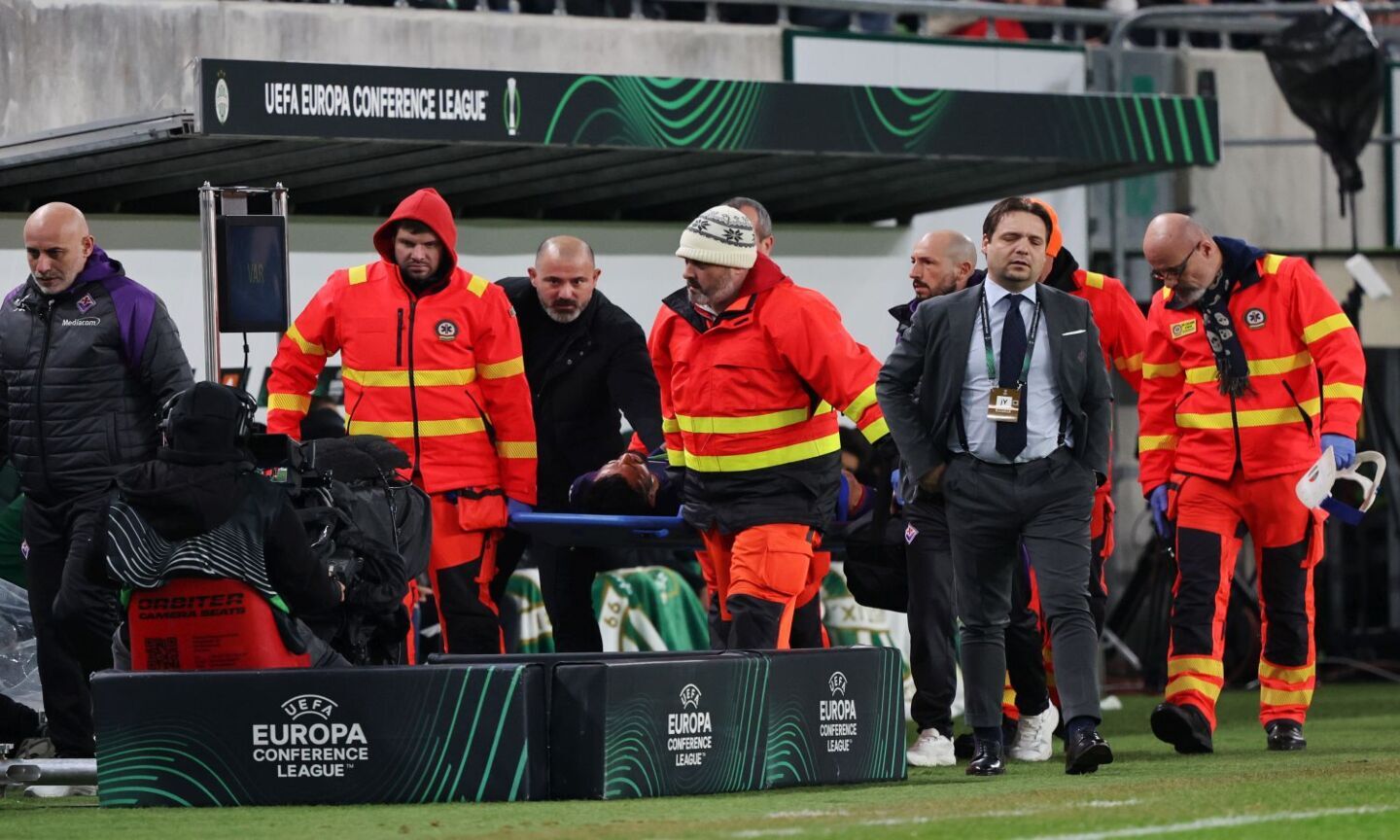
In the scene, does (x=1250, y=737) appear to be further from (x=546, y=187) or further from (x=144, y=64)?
(x=144, y=64)

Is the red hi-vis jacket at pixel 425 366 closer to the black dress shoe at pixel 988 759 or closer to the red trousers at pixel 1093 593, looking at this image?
the red trousers at pixel 1093 593

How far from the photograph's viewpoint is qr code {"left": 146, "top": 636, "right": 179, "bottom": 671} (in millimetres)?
7895

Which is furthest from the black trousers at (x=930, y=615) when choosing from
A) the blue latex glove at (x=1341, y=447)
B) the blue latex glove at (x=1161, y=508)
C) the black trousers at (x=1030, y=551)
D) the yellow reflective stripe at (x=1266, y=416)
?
the blue latex glove at (x=1341, y=447)

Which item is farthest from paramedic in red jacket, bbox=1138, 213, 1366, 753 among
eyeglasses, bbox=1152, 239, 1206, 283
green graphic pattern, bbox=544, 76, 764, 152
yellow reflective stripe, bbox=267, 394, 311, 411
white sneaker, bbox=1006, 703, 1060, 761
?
yellow reflective stripe, bbox=267, 394, 311, 411

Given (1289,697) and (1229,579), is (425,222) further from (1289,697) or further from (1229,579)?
(1289,697)

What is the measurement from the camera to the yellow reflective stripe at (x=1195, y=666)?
10078 mm

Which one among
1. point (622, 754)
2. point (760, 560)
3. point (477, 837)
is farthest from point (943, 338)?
point (477, 837)

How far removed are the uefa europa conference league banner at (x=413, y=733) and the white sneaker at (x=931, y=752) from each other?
6.48 ft

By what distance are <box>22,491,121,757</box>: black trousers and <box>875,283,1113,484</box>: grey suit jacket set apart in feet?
9.44

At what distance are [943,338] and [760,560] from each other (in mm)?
1137

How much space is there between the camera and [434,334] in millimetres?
9961

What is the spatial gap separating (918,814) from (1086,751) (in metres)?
1.54

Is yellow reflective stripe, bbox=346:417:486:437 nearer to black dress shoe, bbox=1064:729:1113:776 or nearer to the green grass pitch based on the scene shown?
the green grass pitch

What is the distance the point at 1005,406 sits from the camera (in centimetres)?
835
